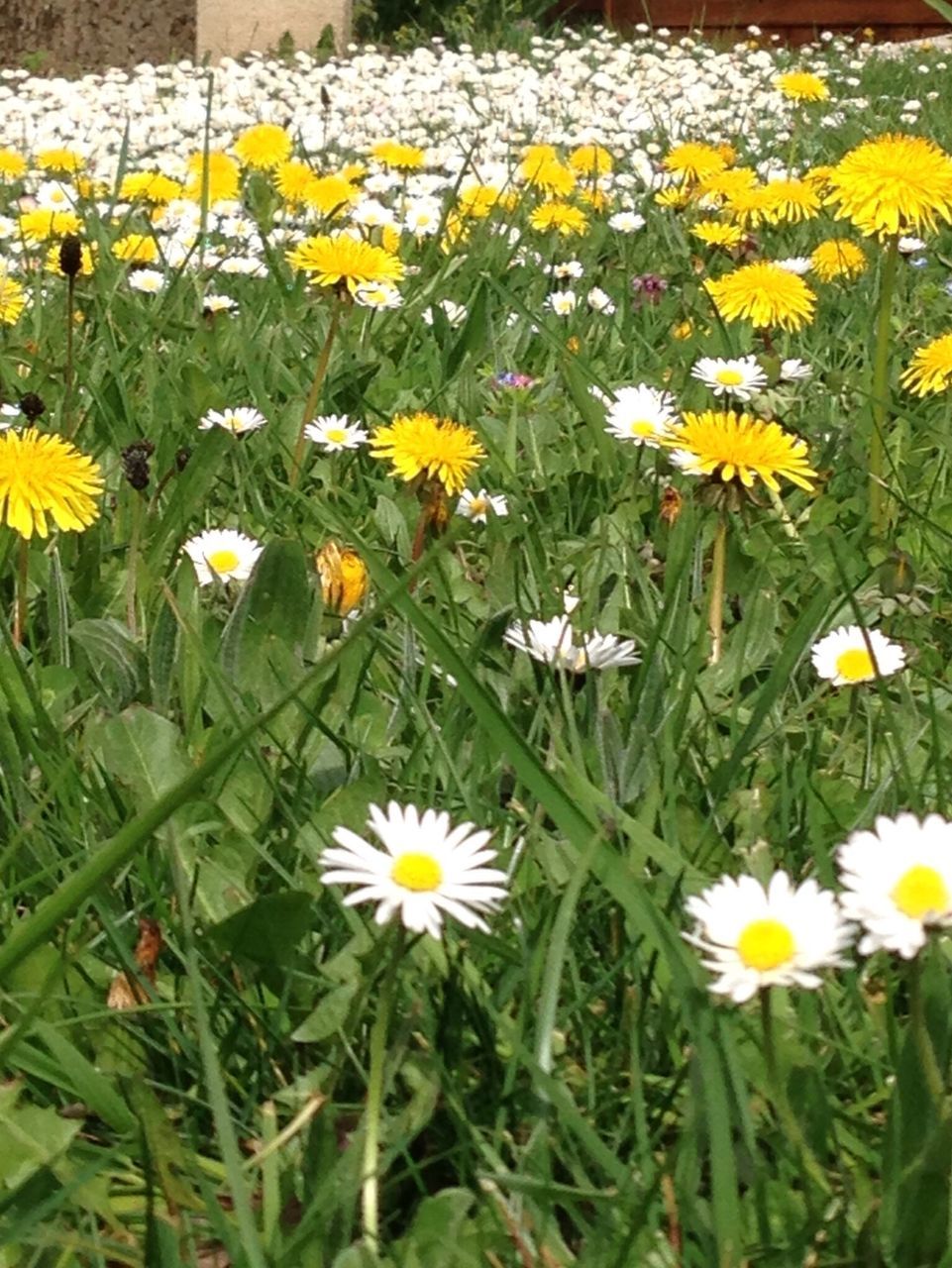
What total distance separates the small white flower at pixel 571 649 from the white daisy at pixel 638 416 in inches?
22.5

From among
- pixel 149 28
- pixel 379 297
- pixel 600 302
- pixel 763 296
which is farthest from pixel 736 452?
pixel 149 28

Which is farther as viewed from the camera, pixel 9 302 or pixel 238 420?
pixel 9 302

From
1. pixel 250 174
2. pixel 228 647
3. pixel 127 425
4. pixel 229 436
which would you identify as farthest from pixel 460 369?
pixel 250 174

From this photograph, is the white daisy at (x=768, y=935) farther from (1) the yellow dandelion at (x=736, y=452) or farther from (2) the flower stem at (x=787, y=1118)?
(1) the yellow dandelion at (x=736, y=452)

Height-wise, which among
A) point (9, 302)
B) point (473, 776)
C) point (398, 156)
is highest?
point (398, 156)

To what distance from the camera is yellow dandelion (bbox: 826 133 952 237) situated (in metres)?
1.83

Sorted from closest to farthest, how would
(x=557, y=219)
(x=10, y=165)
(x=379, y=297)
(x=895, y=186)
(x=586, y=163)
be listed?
(x=895, y=186)
(x=379, y=297)
(x=557, y=219)
(x=10, y=165)
(x=586, y=163)

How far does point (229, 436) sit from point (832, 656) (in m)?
0.81

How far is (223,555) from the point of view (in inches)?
69.2

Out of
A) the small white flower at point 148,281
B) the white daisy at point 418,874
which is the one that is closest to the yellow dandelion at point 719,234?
the small white flower at point 148,281

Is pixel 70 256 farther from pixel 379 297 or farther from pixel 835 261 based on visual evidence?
pixel 835 261

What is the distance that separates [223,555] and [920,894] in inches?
43.4

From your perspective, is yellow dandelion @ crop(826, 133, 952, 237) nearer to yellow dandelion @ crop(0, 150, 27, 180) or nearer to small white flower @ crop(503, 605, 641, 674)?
small white flower @ crop(503, 605, 641, 674)

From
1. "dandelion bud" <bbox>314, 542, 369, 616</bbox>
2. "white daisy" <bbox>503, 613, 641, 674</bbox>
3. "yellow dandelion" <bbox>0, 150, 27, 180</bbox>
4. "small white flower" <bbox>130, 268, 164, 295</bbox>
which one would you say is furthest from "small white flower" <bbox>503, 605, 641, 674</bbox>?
"yellow dandelion" <bbox>0, 150, 27, 180</bbox>
